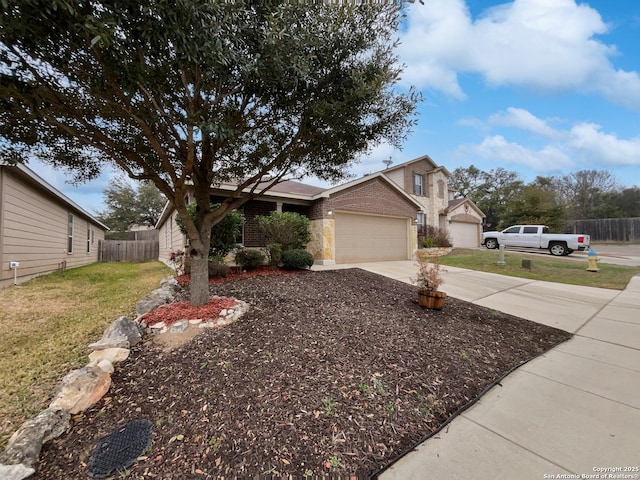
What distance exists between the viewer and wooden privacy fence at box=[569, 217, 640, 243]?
23.5m

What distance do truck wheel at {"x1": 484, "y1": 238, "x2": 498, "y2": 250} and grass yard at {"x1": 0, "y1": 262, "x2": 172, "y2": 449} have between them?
2011 centimetres

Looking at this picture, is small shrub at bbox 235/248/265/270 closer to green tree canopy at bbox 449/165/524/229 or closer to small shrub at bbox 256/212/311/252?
small shrub at bbox 256/212/311/252

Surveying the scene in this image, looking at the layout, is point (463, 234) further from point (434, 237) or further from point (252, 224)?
point (252, 224)

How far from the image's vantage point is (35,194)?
29.2 ft

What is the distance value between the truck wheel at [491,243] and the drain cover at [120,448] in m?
21.2

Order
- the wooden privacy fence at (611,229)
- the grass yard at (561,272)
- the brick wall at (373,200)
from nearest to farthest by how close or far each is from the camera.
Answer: the grass yard at (561,272), the brick wall at (373,200), the wooden privacy fence at (611,229)

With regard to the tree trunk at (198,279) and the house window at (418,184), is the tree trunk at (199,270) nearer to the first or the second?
the tree trunk at (198,279)

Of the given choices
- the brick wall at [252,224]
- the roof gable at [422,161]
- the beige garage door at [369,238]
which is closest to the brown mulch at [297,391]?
the brick wall at [252,224]

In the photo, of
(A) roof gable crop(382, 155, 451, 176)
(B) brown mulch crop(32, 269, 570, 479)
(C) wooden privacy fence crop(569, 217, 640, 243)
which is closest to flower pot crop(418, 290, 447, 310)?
(B) brown mulch crop(32, 269, 570, 479)

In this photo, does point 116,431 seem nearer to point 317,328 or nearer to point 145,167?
point 317,328

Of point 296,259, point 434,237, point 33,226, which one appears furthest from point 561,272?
point 33,226

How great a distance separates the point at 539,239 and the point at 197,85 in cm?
1949

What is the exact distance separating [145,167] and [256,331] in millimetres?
2770

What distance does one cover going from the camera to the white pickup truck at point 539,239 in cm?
1479
